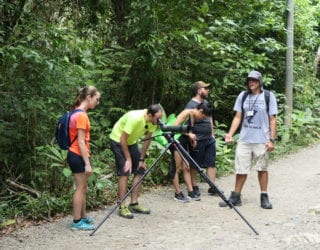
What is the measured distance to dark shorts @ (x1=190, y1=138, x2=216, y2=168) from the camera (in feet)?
25.2

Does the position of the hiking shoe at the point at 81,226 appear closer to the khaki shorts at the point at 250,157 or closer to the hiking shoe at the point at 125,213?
the hiking shoe at the point at 125,213

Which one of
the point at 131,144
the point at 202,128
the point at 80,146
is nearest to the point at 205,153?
the point at 202,128

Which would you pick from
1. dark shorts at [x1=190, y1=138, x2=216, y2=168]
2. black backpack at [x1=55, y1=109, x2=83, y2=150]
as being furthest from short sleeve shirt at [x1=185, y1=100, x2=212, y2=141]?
black backpack at [x1=55, y1=109, x2=83, y2=150]

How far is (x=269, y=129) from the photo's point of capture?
6922 millimetres

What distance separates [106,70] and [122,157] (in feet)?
11.4

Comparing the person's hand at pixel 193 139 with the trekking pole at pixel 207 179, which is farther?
the person's hand at pixel 193 139

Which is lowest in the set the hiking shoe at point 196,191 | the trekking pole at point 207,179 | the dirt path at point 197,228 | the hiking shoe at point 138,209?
the dirt path at point 197,228

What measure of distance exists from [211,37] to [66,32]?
3.99 m

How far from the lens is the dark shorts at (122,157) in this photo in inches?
250

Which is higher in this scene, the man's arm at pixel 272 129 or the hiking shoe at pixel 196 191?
the man's arm at pixel 272 129

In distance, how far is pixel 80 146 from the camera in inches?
218

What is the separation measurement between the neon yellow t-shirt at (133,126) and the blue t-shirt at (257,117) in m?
1.55

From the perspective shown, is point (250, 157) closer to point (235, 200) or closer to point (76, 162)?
point (235, 200)

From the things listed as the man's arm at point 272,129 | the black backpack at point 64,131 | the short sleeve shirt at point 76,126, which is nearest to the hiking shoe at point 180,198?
the man's arm at point 272,129
